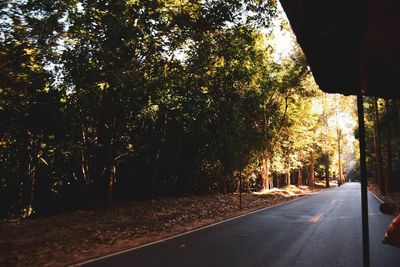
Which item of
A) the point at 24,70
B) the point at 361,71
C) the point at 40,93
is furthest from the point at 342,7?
the point at 40,93

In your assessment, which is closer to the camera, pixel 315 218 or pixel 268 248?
pixel 268 248

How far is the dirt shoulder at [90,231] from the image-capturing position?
8.98 m

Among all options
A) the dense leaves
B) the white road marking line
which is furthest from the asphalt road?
the dense leaves

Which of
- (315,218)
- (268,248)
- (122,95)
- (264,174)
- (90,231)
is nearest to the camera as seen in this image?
(268,248)

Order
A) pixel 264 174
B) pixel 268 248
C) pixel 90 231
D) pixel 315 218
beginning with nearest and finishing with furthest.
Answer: pixel 268 248 → pixel 90 231 → pixel 315 218 → pixel 264 174

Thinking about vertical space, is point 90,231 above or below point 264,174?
below

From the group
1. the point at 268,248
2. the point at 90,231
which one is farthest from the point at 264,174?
the point at 268,248

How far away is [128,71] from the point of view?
40.5 ft

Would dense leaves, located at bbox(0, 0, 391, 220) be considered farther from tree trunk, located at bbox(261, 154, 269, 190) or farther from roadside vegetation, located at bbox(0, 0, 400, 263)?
tree trunk, located at bbox(261, 154, 269, 190)

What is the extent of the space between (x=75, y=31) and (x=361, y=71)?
375 inches

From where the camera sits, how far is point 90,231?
41.2ft

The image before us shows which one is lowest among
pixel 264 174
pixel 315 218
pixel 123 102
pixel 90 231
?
pixel 90 231

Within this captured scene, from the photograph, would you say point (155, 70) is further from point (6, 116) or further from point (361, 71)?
point (361, 71)

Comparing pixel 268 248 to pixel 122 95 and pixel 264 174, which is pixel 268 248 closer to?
pixel 122 95
